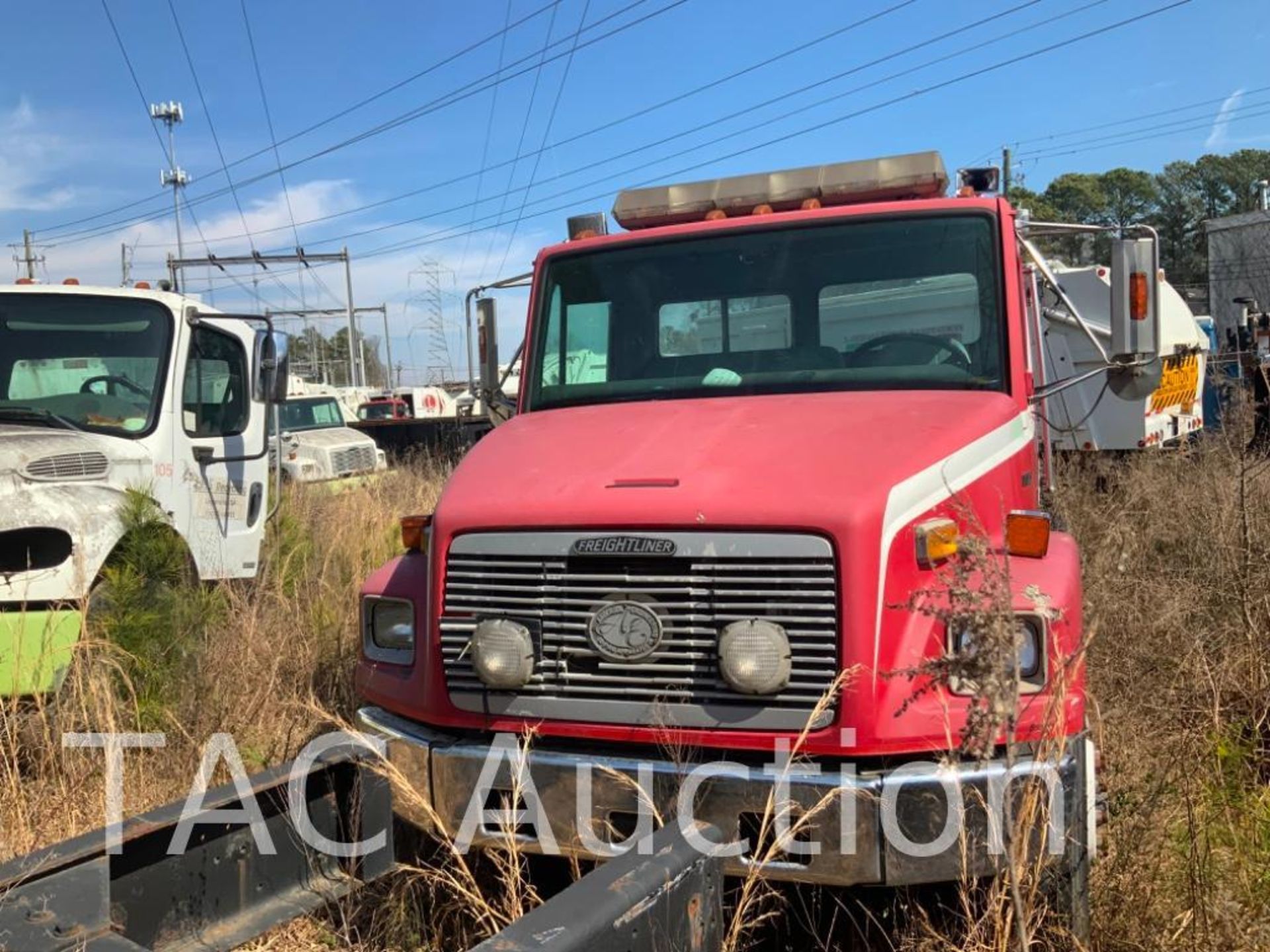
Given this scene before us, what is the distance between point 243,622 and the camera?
5543 millimetres

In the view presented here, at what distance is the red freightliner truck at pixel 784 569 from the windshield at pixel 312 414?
50.6 ft

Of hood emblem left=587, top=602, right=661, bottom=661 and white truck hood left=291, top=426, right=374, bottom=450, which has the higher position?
white truck hood left=291, top=426, right=374, bottom=450

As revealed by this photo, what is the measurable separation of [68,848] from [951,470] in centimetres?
263

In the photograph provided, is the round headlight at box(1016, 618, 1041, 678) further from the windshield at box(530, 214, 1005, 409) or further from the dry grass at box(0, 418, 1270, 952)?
the windshield at box(530, 214, 1005, 409)

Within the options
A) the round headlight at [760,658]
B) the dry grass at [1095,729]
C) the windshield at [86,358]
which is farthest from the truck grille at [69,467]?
the round headlight at [760,658]

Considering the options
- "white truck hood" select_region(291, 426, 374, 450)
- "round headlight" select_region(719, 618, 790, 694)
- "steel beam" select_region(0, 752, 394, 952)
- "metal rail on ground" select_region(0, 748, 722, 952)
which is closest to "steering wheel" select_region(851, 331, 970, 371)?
"round headlight" select_region(719, 618, 790, 694)

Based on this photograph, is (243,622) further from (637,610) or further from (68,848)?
(637,610)

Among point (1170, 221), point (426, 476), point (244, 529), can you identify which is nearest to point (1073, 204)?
point (1170, 221)

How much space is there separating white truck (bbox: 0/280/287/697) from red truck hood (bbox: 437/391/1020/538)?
7.16ft

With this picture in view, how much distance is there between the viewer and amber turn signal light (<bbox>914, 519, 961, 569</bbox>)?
2910 mm

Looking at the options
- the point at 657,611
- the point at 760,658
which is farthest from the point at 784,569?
the point at 657,611

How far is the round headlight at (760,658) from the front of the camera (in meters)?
2.72

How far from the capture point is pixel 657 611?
9.35 feet

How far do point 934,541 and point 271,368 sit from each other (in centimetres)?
470
